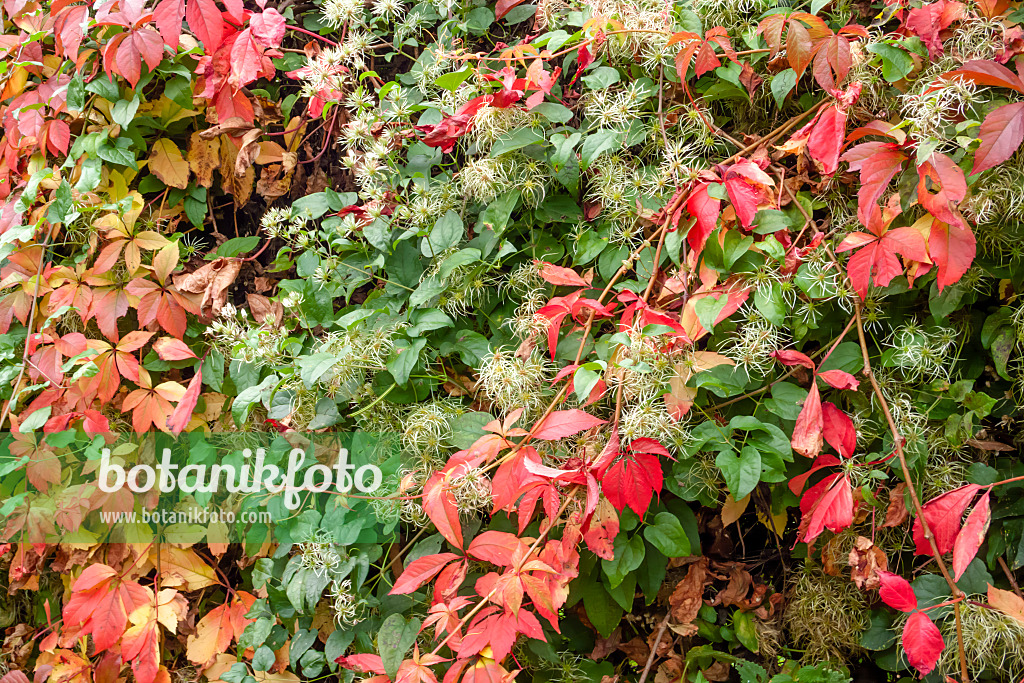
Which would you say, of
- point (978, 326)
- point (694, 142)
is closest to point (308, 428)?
point (694, 142)

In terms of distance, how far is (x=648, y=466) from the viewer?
876 mm

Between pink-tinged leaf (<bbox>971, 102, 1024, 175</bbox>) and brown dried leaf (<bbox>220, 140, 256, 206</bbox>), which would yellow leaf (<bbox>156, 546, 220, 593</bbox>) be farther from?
pink-tinged leaf (<bbox>971, 102, 1024, 175</bbox>)

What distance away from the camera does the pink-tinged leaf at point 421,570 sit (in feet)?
3.25

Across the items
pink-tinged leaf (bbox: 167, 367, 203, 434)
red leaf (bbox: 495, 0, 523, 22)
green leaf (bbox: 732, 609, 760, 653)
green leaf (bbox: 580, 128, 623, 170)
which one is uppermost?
red leaf (bbox: 495, 0, 523, 22)

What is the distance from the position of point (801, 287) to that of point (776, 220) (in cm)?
10

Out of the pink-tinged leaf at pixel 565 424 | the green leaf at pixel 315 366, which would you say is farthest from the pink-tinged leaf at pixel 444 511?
the green leaf at pixel 315 366

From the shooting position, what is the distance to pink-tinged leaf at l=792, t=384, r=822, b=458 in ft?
2.75

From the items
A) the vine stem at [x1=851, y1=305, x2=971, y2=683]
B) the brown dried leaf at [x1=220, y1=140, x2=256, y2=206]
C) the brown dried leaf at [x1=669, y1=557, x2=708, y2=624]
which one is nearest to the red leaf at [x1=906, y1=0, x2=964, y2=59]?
the vine stem at [x1=851, y1=305, x2=971, y2=683]

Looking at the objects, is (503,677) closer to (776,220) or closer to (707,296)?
(707,296)

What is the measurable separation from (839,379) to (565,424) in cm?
38

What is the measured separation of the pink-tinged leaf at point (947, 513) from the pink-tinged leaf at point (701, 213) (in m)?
0.47

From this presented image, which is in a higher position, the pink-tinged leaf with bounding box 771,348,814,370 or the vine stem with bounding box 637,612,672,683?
the pink-tinged leaf with bounding box 771,348,814,370

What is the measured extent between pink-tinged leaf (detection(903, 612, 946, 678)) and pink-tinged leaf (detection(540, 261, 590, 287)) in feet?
2.09

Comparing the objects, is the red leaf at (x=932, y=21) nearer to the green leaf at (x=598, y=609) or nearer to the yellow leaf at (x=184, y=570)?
the green leaf at (x=598, y=609)
